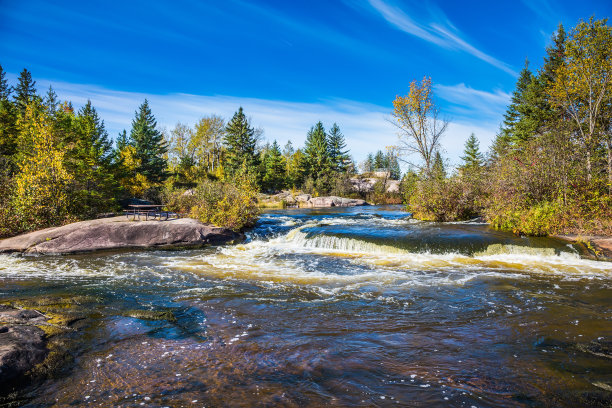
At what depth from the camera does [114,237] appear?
14477 millimetres

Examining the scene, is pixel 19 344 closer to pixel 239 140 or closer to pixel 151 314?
pixel 151 314

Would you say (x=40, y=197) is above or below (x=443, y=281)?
above

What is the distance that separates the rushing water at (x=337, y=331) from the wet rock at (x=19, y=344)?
0.34 meters

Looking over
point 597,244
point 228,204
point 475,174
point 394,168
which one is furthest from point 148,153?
point 394,168

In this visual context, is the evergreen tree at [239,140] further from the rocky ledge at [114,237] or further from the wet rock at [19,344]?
the wet rock at [19,344]

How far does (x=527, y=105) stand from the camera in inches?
1257

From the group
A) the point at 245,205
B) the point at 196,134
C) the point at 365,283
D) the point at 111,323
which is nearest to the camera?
the point at 111,323

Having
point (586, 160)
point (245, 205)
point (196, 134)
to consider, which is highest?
point (196, 134)

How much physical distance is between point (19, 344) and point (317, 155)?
183 feet

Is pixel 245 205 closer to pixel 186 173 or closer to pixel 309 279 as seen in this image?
pixel 309 279

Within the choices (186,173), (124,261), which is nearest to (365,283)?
(124,261)

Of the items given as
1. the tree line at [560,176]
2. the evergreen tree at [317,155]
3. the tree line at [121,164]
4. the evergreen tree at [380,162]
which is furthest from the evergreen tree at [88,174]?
the evergreen tree at [380,162]

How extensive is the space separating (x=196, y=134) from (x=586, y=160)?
174ft

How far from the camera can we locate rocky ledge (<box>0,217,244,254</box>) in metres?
13.6
